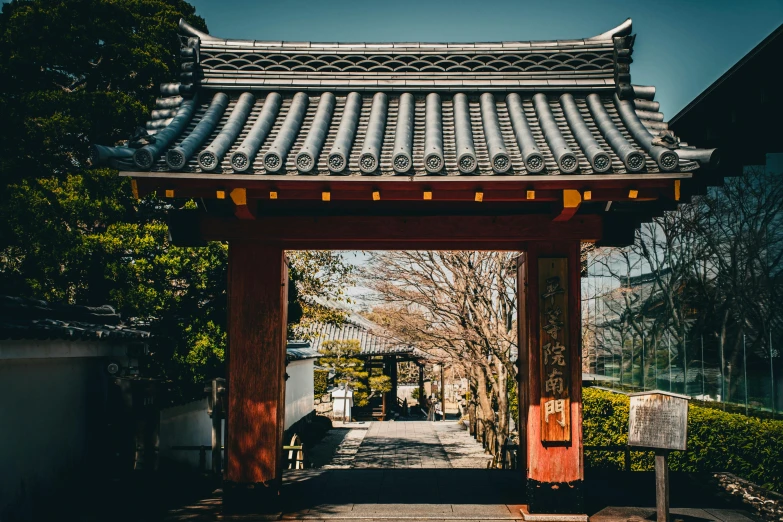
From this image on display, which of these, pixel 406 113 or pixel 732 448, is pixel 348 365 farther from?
pixel 406 113

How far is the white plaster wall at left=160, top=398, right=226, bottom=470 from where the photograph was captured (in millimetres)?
10906

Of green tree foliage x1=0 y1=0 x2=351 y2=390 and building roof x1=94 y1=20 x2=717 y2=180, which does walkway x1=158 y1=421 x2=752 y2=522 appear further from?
green tree foliage x1=0 y1=0 x2=351 y2=390

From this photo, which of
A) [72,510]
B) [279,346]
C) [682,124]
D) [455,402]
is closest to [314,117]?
[279,346]

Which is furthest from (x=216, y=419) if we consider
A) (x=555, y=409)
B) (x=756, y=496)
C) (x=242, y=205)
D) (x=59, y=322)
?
(x=756, y=496)

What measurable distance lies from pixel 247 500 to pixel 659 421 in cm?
423

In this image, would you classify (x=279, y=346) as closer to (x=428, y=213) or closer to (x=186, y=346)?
(x=428, y=213)

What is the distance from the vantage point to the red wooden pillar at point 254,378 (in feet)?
21.7

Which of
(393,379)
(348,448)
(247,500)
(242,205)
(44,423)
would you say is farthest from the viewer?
(393,379)

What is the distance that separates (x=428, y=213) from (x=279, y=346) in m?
2.17

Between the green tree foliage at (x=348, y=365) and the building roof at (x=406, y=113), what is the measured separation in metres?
21.0

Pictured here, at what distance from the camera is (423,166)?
18.2ft

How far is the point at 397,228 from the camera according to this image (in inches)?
268

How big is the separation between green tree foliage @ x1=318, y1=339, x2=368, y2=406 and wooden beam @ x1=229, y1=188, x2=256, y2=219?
70.4 feet

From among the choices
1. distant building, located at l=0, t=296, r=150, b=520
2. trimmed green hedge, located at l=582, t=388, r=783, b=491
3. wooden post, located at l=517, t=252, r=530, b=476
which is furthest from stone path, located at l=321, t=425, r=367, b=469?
wooden post, located at l=517, t=252, r=530, b=476
